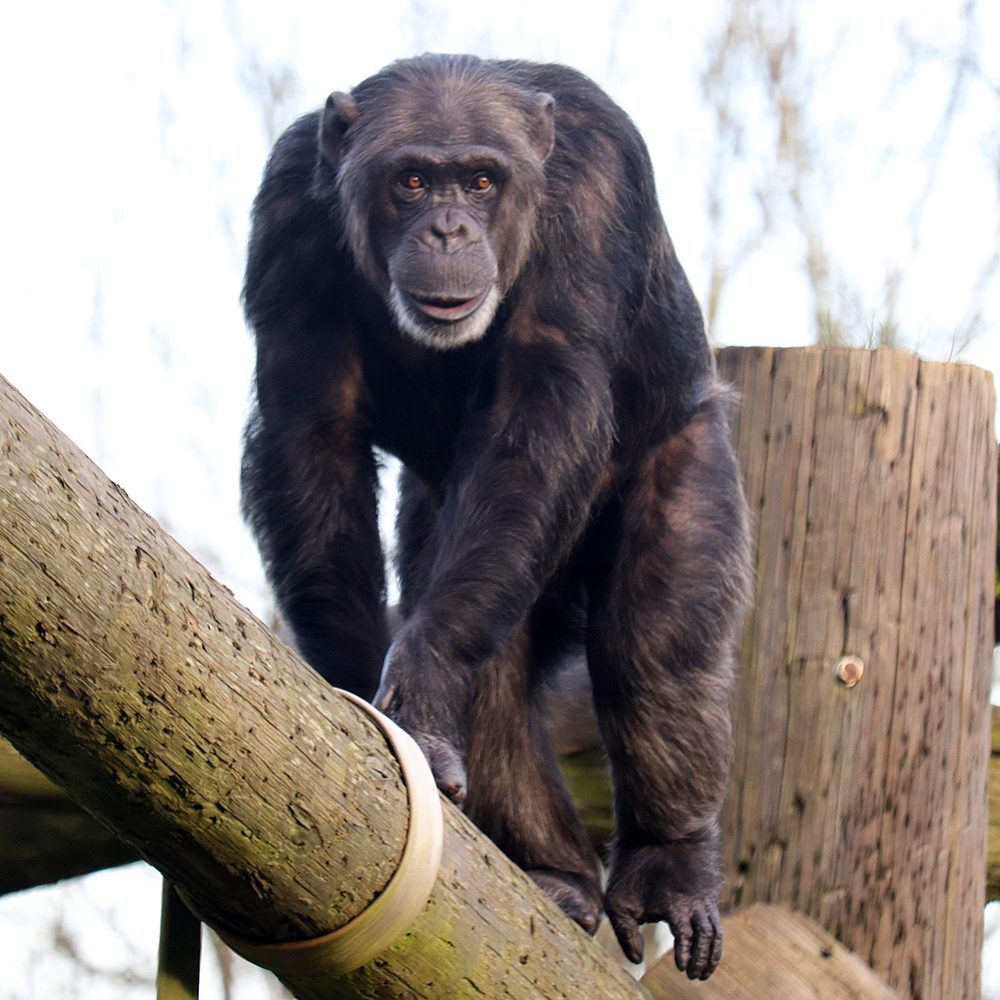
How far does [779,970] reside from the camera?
3.48 m

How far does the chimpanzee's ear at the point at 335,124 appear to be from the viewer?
3.64 m

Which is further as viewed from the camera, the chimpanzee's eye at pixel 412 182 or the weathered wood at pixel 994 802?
the weathered wood at pixel 994 802

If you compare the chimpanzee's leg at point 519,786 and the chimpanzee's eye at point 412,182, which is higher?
the chimpanzee's eye at point 412,182

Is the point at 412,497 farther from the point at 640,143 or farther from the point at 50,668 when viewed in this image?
the point at 50,668

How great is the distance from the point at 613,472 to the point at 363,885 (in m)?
1.85

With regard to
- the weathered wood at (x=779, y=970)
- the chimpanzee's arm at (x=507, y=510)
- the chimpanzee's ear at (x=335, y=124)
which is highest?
the chimpanzee's ear at (x=335, y=124)

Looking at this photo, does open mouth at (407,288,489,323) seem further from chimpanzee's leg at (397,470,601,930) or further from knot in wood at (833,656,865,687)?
knot in wood at (833,656,865,687)

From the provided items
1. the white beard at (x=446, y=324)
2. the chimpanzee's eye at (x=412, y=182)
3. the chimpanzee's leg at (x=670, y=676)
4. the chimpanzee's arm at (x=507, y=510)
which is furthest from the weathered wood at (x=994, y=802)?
the chimpanzee's eye at (x=412, y=182)

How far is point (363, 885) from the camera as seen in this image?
217 cm

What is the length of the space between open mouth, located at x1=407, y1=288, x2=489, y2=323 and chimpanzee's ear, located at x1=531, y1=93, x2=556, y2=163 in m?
0.43

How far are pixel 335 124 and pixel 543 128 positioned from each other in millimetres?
512

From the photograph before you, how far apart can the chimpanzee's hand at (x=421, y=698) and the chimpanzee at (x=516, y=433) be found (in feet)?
0.41

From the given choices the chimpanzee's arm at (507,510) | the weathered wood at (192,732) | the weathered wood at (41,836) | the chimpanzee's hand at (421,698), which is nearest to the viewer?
the weathered wood at (192,732)

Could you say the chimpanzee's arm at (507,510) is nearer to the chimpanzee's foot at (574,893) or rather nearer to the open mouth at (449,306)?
the open mouth at (449,306)
